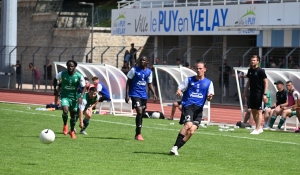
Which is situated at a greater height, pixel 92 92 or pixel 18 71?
pixel 18 71

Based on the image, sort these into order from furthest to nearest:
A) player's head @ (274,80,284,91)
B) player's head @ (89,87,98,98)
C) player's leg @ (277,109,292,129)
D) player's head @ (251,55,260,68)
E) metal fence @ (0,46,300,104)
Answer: metal fence @ (0,46,300,104), player's head @ (274,80,284,91), player's leg @ (277,109,292,129), player's head @ (251,55,260,68), player's head @ (89,87,98,98)

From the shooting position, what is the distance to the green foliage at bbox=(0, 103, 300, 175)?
1277 centimetres

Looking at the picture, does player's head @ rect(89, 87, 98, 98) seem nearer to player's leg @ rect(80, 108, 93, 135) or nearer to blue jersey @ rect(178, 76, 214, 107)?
player's leg @ rect(80, 108, 93, 135)

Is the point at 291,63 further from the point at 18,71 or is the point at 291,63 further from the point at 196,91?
the point at 18,71

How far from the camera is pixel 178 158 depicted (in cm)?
1445

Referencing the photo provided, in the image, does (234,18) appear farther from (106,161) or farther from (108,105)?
(106,161)

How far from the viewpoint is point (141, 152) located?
15383 mm

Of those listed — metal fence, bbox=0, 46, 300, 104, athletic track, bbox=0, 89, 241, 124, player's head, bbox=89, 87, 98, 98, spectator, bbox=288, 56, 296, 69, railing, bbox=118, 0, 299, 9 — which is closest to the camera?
player's head, bbox=89, 87, 98, 98

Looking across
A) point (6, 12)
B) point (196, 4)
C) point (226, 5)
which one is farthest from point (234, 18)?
point (6, 12)

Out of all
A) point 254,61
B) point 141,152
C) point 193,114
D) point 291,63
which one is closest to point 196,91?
point 193,114

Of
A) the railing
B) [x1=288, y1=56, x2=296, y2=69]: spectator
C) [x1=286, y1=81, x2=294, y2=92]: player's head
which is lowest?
[x1=286, y1=81, x2=294, y2=92]: player's head

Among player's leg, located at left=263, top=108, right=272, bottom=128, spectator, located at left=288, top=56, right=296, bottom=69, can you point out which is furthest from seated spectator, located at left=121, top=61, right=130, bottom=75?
player's leg, located at left=263, top=108, right=272, bottom=128

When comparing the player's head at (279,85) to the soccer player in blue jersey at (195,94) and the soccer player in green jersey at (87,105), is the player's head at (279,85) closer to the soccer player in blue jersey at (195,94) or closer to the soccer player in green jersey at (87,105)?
the soccer player in green jersey at (87,105)

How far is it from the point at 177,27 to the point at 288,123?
19288mm
